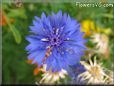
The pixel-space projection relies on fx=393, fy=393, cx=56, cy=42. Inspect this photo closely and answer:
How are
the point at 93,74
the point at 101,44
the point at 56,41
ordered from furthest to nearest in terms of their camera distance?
1. the point at 101,44
2. the point at 93,74
3. the point at 56,41

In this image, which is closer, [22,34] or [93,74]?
[93,74]

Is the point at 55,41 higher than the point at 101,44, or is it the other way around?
the point at 55,41

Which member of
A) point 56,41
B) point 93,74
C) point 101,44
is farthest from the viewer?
point 101,44

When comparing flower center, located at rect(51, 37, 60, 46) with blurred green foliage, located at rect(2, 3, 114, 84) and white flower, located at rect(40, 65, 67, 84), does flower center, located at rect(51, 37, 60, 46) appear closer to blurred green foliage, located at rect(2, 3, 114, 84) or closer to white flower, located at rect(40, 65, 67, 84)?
white flower, located at rect(40, 65, 67, 84)

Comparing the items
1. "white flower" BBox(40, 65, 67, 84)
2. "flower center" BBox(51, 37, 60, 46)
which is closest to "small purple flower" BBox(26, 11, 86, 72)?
"flower center" BBox(51, 37, 60, 46)

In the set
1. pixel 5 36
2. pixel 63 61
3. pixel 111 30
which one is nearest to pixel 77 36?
pixel 63 61

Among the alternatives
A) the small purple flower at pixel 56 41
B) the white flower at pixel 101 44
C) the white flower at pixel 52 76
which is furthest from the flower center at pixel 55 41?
the white flower at pixel 101 44

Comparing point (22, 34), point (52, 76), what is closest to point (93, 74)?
point (52, 76)

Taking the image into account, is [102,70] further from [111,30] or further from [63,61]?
[111,30]

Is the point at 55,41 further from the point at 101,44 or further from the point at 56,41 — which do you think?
the point at 101,44
